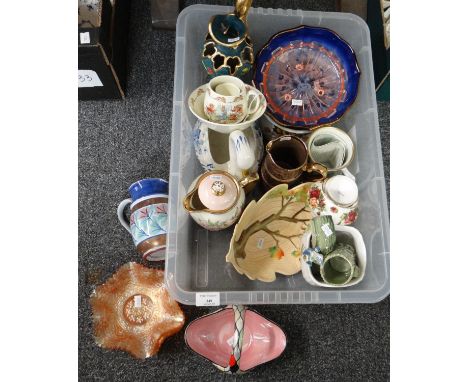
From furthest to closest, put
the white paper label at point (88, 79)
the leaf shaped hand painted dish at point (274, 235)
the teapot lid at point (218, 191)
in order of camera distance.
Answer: the white paper label at point (88, 79) → the leaf shaped hand painted dish at point (274, 235) → the teapot lid at point (218, 191)

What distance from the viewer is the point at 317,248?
831 mm

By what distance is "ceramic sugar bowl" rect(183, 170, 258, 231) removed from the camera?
2.56ft

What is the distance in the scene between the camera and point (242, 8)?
2.76 feet

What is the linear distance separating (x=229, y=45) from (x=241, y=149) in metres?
0.21

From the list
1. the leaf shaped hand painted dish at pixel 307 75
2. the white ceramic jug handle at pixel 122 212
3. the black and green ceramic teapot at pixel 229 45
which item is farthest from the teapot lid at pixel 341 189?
the white ceramic jug handle at pixel 122 212

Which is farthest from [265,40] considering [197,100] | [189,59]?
[197,100]

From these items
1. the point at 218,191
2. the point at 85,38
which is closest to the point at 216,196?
the point at 218,191

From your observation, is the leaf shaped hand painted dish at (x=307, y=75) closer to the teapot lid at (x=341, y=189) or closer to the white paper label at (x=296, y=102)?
the white paper label at (x=296, y=102)

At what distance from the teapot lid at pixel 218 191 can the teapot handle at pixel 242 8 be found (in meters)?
0.31

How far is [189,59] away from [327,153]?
0.36m

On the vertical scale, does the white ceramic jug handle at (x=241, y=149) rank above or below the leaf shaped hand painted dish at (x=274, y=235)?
above

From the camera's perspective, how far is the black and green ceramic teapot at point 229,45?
33.7 inches

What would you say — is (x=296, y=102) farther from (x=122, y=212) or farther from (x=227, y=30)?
(x=122, y=212)

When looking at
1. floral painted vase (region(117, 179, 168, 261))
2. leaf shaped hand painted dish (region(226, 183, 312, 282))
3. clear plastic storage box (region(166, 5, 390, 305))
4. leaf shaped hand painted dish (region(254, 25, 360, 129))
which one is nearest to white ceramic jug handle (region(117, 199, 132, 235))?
floral painted vase (region(117, 179, 168, 261))
